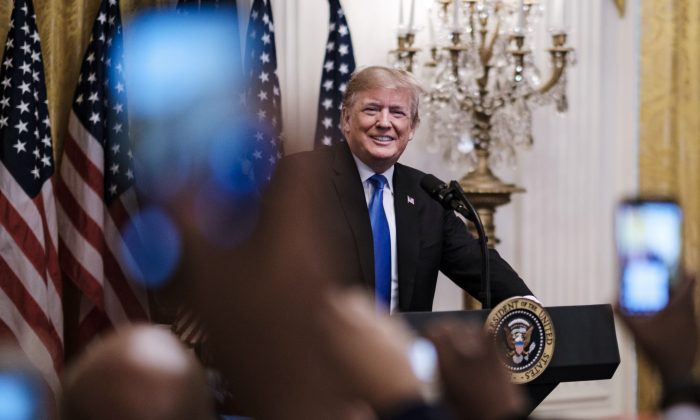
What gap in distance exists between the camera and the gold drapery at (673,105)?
575 cm

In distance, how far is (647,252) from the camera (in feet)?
A: 4.32

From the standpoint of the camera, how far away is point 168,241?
91cm

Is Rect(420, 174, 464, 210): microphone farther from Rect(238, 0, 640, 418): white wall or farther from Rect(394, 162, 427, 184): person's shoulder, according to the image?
Rect(238, 0, 640, 418): white wall

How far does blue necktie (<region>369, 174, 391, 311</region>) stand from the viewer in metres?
3.16

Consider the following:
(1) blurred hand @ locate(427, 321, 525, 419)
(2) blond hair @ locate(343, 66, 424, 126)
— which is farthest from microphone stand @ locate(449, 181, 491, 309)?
(1) blurred hand @ locate(427, 321, 525, 419)

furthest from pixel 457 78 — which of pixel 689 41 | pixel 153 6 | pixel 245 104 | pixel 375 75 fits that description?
pixel 245 104

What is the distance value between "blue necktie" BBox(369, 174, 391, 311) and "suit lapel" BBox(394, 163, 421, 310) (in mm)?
37

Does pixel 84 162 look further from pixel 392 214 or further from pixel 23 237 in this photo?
pixel 392 214

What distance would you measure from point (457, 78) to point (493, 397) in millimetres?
3722

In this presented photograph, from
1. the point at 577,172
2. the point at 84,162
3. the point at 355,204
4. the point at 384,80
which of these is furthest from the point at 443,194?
the point at 577,172

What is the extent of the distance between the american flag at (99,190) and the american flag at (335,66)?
0.92 m

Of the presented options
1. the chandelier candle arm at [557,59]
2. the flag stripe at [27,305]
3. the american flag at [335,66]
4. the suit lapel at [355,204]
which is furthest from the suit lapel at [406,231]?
the flag stripe at [27,305]

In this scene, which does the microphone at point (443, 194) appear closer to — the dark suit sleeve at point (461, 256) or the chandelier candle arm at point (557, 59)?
the dark suit sleeve at point (461, 256)

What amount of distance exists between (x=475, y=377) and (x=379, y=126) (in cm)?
254
